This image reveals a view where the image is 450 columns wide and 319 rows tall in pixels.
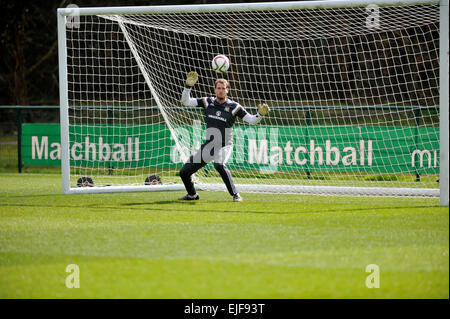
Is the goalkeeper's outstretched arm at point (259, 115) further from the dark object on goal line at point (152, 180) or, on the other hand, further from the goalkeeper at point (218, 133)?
the dark object on goal line at point (152, 180)

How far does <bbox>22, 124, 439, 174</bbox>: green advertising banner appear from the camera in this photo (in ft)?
43.7

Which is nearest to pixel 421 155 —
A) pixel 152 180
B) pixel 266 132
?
pixel 266 132

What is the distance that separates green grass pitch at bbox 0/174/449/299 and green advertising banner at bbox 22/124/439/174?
3454 millimetres

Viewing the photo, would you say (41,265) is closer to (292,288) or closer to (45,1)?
(292,288)

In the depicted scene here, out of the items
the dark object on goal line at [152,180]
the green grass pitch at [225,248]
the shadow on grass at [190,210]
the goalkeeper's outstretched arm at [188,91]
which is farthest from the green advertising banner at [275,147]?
the green grass pitch at [225,248]

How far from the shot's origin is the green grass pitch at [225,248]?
4.78 meters

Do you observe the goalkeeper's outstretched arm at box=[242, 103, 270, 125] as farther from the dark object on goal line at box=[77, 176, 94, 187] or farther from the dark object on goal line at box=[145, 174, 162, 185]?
the dark object on goal line at box=[77, 176, 94, 187]

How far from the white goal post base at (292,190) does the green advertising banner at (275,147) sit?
105 cm

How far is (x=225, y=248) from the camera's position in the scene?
618cm

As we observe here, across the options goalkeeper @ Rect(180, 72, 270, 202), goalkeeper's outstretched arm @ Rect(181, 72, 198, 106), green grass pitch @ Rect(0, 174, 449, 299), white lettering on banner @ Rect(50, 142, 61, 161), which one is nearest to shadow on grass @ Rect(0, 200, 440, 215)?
green grass pitch @ Rect(0, 174, 449, 299)

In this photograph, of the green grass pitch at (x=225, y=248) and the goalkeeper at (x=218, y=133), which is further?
the goalkeeper at (x=218, y=133)

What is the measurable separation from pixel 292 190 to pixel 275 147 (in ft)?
10.3

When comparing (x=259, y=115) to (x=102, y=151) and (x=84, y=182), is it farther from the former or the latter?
(x=102, y=151)
